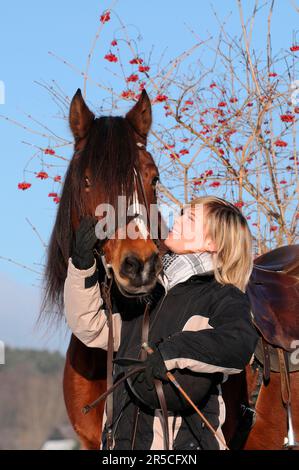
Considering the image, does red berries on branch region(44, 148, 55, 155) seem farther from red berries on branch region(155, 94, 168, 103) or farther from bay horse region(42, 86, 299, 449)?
bay horse region(42, 86, 299, 449)

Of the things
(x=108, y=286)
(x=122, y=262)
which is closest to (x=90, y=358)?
(x=108, y=286)

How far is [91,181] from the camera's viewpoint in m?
3.31

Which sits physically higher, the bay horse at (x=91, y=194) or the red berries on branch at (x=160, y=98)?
the red berries on branch at (x=160, y=98)

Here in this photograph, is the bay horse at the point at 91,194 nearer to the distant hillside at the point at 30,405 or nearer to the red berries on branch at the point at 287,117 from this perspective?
the distant hillside at the point at 30,405

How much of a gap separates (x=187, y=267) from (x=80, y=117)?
41.3 inches

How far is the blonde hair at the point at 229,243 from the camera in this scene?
2980mm

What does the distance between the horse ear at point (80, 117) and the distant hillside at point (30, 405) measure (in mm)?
1474

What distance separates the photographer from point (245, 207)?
7223 millimetres

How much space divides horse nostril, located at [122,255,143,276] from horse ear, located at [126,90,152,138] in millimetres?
1023

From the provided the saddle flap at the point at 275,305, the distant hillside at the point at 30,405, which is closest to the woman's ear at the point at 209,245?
the saddle flap at the point at 275,305

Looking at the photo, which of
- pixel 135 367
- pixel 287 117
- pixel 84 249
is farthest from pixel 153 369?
pixel 287 117

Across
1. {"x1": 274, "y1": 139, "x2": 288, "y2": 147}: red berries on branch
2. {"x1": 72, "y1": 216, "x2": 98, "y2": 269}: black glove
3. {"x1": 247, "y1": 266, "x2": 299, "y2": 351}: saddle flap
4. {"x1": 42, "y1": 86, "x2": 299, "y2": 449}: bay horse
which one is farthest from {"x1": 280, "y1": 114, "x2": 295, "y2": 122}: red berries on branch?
{"x1": 72, "y1": 216, "x2": 98, "y2": 269}: black glove

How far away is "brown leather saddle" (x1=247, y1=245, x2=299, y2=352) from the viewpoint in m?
3.87
